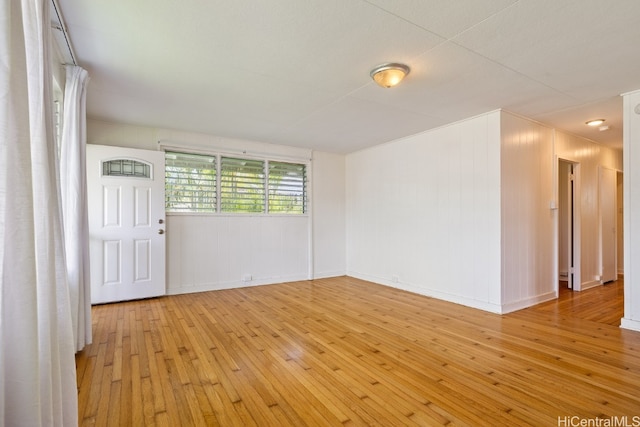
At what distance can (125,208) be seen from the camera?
4.45 meters

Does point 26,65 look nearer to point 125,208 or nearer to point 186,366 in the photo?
point 186,366

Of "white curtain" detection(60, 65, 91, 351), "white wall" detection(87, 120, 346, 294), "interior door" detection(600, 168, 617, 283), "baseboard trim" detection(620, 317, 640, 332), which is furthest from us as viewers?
"interior door" detection(600, 168, 617, 283)

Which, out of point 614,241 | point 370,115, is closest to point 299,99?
point 370,115

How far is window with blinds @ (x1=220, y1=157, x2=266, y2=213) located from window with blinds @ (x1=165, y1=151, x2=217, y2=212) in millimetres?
170

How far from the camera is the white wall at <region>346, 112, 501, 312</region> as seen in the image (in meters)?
4.09

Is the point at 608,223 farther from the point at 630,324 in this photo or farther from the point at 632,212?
the point at 630,324

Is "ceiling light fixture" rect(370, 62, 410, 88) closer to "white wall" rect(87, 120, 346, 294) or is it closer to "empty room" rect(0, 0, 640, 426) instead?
"empty room" rect(0, 0, 640, 426)

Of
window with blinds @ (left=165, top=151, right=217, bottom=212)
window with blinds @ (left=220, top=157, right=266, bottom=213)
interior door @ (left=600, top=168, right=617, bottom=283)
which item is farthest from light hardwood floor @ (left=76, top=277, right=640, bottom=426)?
interior door @ (left=600, top=168, right=617, bottom=283)

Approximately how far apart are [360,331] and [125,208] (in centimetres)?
364

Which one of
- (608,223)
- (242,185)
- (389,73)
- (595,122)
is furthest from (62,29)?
(608,223)

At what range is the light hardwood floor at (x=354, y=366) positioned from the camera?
1.92 meters

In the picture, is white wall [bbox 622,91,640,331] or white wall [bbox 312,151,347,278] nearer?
white wall [bbox 622,91,640,331]

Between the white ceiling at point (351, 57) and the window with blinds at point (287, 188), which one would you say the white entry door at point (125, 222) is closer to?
the white ceiling at point (351, 57)

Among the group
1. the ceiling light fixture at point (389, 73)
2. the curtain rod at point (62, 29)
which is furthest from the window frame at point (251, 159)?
the ceiling light fixture at point (389, 73)
